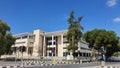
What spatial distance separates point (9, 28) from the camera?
52.5 metres

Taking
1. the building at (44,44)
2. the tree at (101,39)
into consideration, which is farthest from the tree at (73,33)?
the building at (44,44)

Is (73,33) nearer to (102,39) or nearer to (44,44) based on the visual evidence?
(102,39)

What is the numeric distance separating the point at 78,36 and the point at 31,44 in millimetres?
46918

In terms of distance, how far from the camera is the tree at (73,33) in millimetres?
53497

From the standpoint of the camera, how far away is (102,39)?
59.1 meters

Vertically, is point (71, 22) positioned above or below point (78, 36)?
above

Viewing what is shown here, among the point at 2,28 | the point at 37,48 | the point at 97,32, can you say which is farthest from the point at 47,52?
the point at 2,28

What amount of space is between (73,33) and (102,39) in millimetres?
10212

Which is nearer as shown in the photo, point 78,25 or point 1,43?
point 1,43

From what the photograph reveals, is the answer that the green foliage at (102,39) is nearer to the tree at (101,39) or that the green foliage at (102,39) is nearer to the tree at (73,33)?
the tree at (101,39)

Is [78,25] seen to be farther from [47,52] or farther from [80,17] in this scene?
[47,52]

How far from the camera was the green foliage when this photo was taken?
58.8 m

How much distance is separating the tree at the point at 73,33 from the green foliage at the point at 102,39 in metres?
7.01

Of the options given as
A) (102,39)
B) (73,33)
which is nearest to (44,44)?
(102,39)
